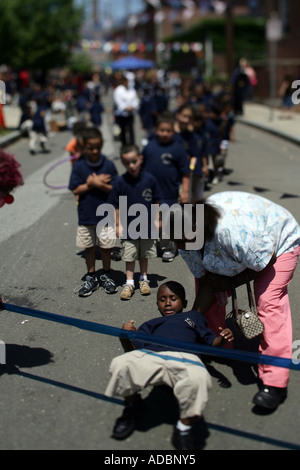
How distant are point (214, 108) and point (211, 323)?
23.6 feet

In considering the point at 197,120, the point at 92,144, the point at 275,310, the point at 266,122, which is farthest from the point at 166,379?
the point at 266,122

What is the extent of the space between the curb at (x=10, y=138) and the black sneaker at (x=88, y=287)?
1215 centimetres

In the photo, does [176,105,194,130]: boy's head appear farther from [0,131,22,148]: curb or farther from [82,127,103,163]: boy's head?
[0,131,22,148]: curb

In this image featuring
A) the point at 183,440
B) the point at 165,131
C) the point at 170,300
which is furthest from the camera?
the point at 165,131

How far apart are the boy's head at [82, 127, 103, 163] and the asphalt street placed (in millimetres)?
1318

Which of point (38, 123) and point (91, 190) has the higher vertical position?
point (91, 190)

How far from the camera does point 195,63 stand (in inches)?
2140

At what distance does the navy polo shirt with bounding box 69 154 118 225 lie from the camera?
577 cm

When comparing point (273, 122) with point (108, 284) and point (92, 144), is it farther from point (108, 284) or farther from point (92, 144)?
point (108, 284)

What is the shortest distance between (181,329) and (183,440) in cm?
74

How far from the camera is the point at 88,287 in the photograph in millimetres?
5840

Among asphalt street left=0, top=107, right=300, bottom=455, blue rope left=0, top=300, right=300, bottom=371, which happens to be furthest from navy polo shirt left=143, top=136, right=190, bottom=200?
blue rope left=0, top=300, right=300, bottom=371

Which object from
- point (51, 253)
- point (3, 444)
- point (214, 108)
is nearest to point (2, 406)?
point (3, 444)
